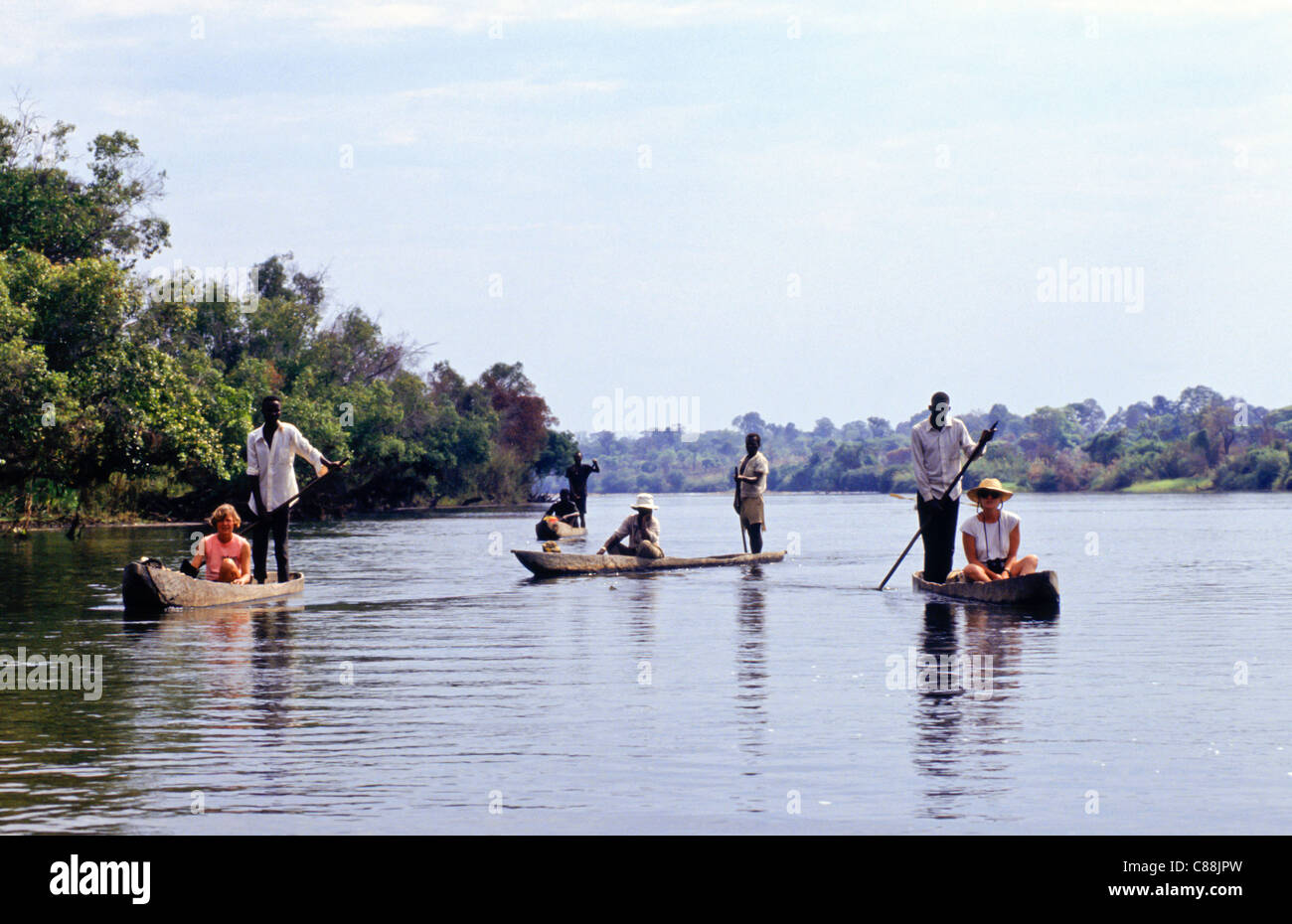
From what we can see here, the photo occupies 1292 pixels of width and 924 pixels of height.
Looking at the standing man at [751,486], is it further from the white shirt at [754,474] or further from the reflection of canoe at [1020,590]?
the reflection of canoe at [1020,590]

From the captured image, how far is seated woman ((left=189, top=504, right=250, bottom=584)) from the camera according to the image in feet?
60.0

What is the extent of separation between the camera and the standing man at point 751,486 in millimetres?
25234

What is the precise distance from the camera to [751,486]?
84.7ft

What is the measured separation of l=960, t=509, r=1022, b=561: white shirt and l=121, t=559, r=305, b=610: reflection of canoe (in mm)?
8291

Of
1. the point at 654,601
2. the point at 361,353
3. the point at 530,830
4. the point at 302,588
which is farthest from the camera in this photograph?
the point at 361,353

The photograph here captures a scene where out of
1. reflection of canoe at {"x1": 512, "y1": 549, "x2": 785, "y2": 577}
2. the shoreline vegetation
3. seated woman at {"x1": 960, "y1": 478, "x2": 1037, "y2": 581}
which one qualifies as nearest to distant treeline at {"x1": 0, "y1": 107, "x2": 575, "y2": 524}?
the shoreline vegetation

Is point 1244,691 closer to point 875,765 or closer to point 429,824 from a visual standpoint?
point 875,765

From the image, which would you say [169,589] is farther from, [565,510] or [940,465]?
[565,510]

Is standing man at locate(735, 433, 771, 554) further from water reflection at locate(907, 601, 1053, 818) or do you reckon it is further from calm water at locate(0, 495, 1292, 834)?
water reflection at locate(907, 601, 1053, 818)
